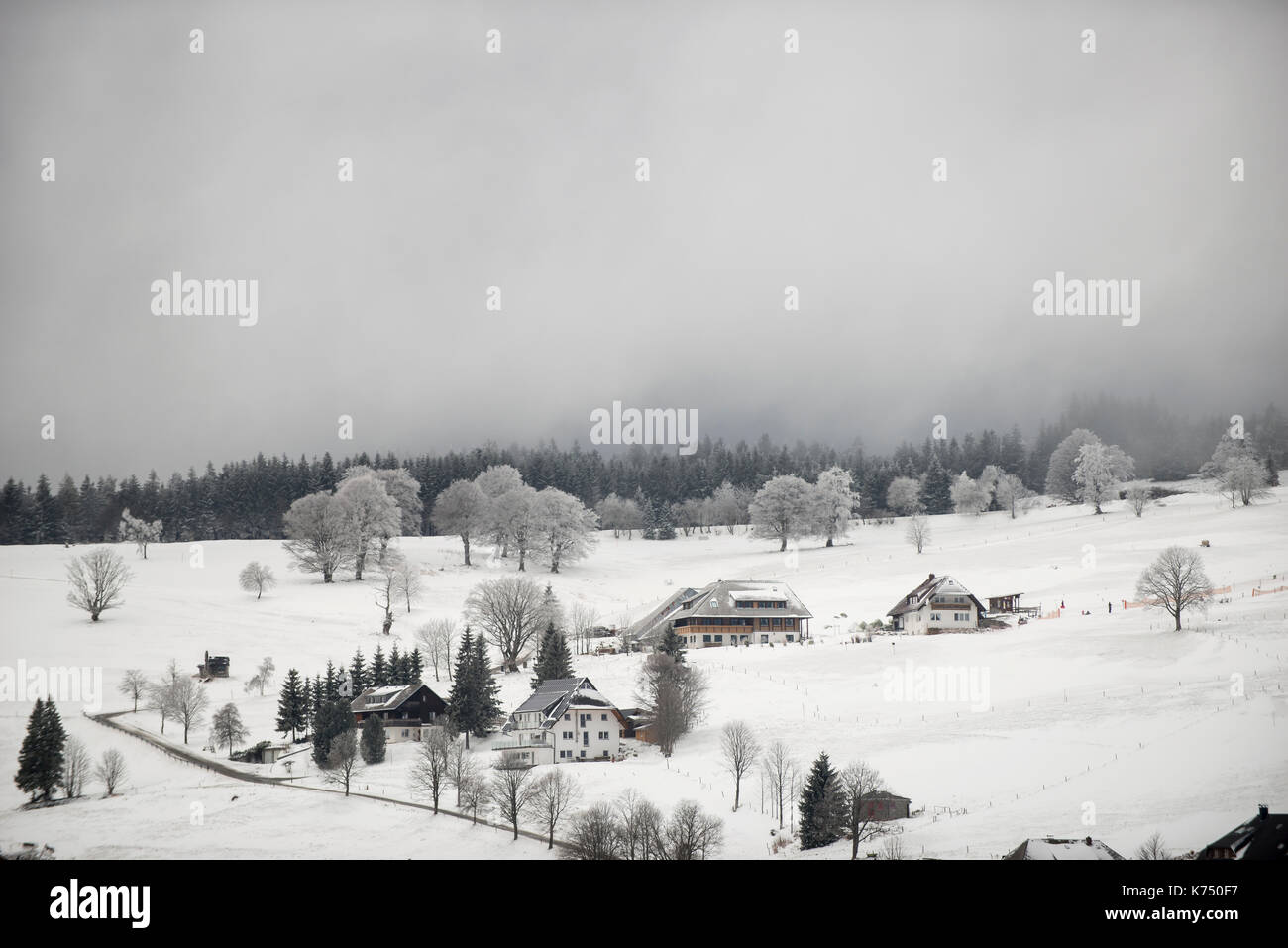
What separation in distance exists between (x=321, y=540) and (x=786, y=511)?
5286 centimetres

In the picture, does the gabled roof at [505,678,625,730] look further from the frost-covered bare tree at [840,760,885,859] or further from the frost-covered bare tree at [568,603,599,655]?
the frost-covered bare tree at [568,603,599,655]

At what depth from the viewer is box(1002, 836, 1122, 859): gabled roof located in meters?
30.4

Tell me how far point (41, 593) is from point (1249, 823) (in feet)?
258

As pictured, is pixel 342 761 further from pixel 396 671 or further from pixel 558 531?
pixel 558 531

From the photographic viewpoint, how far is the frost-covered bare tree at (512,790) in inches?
1593

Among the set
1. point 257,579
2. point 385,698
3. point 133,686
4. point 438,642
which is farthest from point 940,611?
point 257,579

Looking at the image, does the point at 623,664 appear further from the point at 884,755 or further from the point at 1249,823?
the point at 1249,823

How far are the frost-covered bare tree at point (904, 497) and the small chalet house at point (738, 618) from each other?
6294 cm

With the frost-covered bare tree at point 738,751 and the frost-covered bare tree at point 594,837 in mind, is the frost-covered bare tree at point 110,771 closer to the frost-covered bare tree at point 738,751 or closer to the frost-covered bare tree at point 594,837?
the frost-covered bare tree at point 594,837

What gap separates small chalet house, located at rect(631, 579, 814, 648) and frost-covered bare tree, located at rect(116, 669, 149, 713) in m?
33.2

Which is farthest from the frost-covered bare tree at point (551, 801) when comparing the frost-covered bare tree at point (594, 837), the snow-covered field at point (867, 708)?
the snow-covered field at point (867, 708)

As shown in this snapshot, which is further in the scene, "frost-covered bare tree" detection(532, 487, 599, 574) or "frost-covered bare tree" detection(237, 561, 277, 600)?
"frost-covered bare tree" detection(532, 487, 599, 574)

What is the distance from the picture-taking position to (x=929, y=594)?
7338cm

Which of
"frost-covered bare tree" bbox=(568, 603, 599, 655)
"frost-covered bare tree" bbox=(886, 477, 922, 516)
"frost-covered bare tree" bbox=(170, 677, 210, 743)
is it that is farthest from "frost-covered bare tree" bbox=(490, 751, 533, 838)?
"frost-covered bare tree" bbox=(886, 477, 922, 516)
